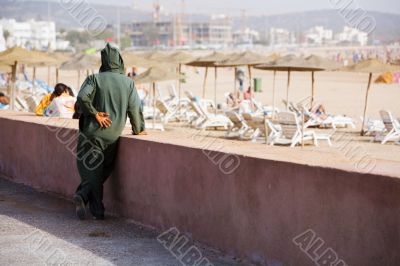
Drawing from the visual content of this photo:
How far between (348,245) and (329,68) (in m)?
14.7

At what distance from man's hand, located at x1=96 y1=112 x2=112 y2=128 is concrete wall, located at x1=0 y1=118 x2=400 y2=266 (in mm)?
253

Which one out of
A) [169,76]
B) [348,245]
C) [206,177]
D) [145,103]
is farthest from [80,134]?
[145,103]

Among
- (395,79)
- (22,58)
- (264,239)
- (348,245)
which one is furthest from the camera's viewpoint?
(395,79)

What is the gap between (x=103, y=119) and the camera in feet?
22.8

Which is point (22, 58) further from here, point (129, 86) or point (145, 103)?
point (129, 86)

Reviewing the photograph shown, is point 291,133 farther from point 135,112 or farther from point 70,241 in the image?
point 70,241

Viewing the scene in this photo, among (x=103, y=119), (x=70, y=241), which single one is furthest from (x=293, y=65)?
(x=70, y=241)

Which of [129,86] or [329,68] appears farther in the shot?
[329,68]

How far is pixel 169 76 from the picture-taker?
65.4ft

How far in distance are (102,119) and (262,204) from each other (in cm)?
200

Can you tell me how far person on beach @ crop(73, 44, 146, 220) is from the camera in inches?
275

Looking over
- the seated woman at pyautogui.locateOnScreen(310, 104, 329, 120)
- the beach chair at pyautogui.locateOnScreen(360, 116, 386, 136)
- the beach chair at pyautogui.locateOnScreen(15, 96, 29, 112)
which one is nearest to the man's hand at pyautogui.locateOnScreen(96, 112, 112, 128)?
the beach chair at pyautogui.locateOnScreen(360, 116, 386, 136)

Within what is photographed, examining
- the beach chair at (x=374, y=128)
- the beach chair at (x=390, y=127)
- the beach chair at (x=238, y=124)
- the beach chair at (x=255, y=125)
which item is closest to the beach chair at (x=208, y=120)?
the beach chair at (x=238, y=124)

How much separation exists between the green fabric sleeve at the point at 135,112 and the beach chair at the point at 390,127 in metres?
10.4
